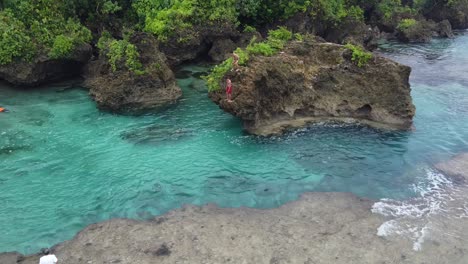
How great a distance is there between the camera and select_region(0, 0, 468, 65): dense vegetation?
2886 cm

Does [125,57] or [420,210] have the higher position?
[125,57]

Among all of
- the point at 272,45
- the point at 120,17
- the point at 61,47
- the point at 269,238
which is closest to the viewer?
A: the point at 269,238

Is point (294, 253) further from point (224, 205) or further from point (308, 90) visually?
point (308, 90)

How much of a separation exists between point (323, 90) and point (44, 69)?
18.8 metres

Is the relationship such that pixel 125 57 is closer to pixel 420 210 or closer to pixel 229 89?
pixel 229 89

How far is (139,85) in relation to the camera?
26.5 m

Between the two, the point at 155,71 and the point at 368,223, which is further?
the point at 155,71

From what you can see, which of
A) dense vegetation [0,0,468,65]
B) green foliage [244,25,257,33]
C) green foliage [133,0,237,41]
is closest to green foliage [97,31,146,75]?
dense vegetation [0,0,468,65]

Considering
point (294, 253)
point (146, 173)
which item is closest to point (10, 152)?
point (146, 173)

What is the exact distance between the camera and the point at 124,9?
118 feet

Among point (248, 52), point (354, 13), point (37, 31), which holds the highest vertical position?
point (354, 13)

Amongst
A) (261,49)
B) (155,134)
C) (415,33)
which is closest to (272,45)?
(261,49)

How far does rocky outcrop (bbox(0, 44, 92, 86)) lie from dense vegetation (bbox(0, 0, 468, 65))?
0.45 m

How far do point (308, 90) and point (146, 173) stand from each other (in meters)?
10.4
